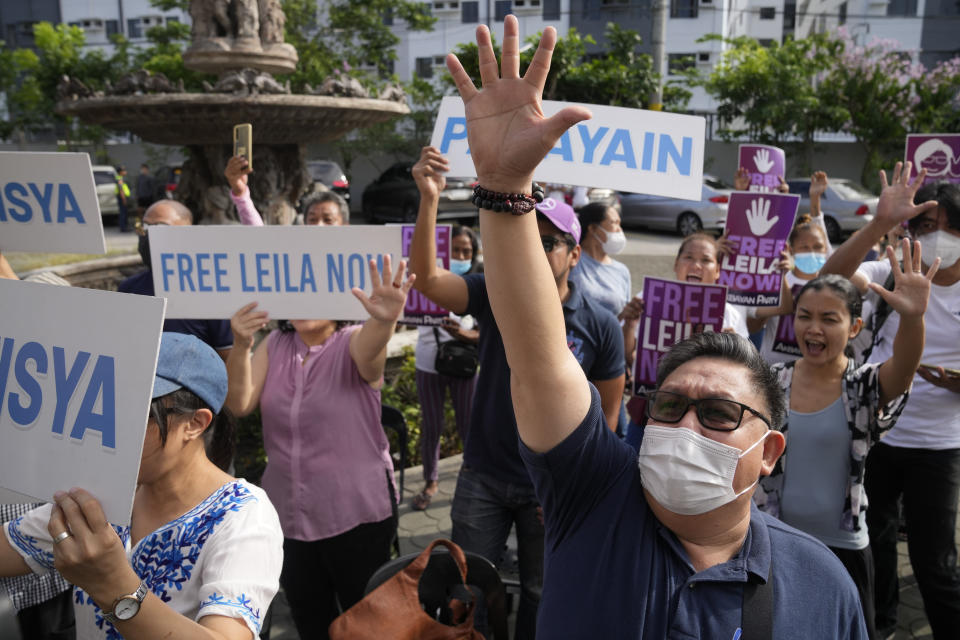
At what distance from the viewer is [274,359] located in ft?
10.1

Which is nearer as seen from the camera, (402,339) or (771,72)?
(402,339)

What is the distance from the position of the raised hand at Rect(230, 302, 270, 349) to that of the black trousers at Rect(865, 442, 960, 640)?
2.70 m

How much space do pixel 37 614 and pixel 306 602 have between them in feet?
2.99

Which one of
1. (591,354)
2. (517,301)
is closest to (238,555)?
(517,301)

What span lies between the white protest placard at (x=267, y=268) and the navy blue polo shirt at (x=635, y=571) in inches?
60.1

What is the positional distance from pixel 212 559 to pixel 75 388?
1.57 ft

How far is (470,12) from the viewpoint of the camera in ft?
124

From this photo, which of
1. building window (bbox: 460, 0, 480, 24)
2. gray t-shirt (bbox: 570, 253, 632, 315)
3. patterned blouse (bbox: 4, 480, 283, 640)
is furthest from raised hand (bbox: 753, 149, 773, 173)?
building window (bbox: 460, 0, 480, 24)

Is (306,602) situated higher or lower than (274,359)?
lower

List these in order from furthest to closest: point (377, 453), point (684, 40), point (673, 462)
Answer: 1. point (684, 40)
2. point (377, 453)
3. point (673, 462)

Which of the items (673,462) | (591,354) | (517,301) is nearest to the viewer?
(517,301)

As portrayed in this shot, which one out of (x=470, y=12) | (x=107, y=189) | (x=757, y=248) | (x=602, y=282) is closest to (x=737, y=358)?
(x=757, y=248)

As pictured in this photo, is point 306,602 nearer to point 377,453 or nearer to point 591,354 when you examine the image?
point 377,453

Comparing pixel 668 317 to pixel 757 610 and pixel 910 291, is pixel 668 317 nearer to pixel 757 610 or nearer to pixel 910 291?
pixel 910 291
